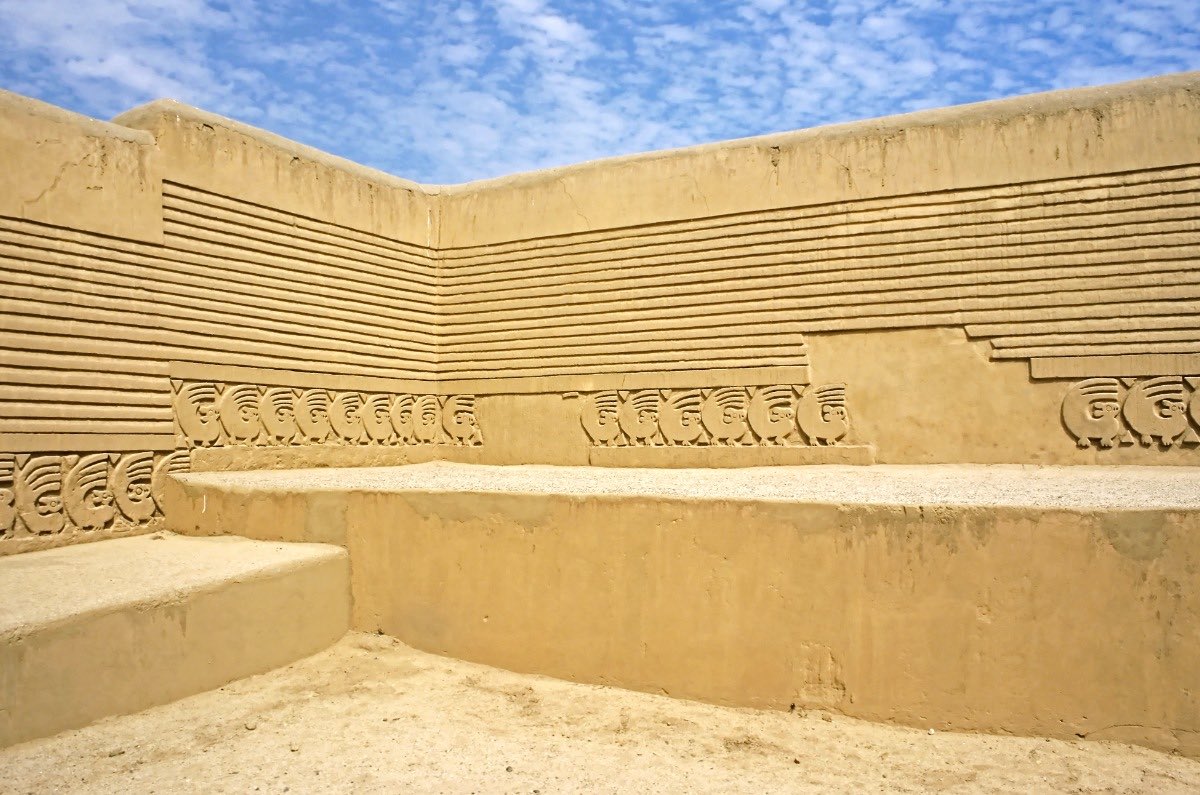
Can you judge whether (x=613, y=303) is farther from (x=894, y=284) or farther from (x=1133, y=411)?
(x=1133, y=411)

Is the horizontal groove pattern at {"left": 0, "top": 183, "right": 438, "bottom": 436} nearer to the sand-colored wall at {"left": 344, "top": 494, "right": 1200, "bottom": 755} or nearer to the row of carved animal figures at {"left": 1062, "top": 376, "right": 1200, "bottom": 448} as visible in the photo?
the sand-colored wall at {"left": 344, "top": 494, "right": 1200, "bottom": 755}

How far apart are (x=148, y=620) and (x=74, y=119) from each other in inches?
137

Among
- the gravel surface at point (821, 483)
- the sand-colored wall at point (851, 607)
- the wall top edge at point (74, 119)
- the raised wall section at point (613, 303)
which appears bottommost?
the sand-colored wall at point (851, 607)

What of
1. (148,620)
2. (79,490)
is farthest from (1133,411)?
(79,490)

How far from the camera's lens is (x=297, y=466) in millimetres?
6652

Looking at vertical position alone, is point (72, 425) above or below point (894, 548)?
above

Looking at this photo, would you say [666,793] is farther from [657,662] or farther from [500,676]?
[500,676]

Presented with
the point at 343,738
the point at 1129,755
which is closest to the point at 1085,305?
the point at 1129,755

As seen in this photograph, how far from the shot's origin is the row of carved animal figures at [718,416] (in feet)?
20.8

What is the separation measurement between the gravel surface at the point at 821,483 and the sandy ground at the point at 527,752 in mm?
966

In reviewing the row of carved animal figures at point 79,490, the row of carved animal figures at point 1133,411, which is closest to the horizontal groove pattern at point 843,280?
the row of carved animal figures at point 1133,411

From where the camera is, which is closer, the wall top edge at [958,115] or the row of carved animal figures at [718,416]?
the wall top edge at [958,115]

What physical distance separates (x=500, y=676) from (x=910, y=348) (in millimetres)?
3672

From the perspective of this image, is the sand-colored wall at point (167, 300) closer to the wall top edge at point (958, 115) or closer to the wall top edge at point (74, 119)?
the wall top edge at point (74, 119)
